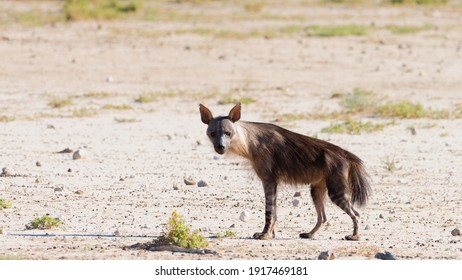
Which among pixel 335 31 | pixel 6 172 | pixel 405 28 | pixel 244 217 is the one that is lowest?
pixel 244 217

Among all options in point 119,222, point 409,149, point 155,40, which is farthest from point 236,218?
point 155,40

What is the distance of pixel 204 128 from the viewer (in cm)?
1468

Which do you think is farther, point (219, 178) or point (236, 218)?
point (219, 178)

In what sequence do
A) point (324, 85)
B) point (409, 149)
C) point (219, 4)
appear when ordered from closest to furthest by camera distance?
point (409, 149) → point (324, 85) → point (219, 4)

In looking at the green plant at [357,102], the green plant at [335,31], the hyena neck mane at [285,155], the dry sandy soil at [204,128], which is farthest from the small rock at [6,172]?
the green plant at [335,31]

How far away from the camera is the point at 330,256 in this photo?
7.79m

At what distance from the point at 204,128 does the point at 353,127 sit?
177cm

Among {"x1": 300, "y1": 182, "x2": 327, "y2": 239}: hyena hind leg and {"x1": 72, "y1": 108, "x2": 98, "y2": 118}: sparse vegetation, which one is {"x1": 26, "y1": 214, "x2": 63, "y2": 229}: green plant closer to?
{"x1": 300, "y1": 182, "x2": 327, "y2": 239}: hyena hind leg

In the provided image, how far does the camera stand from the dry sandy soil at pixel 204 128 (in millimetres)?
8891

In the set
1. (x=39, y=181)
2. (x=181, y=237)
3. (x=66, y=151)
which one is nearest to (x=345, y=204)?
(x=181, y=237)

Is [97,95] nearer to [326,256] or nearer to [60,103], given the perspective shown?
[60,103]

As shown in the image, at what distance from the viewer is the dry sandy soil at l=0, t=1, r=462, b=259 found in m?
8.89
